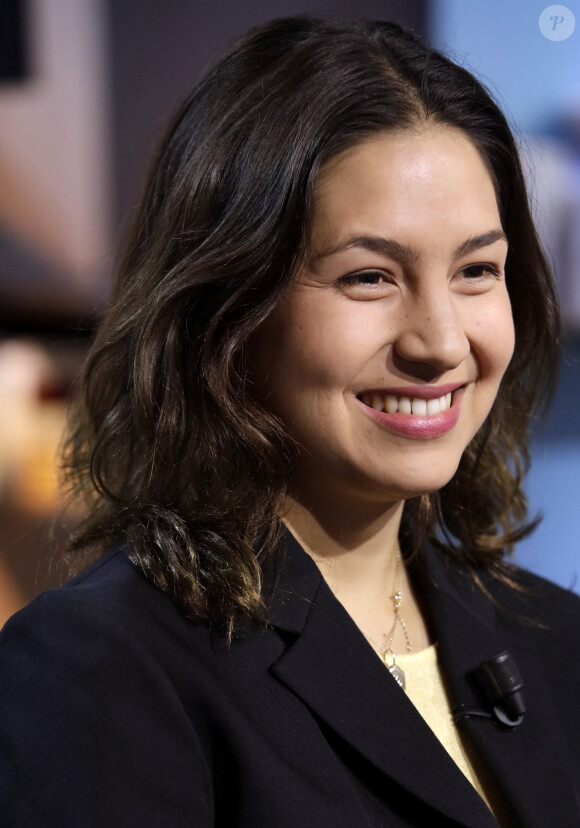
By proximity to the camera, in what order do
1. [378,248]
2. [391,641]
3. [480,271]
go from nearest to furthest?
[378,248], [480,271], [391,641]

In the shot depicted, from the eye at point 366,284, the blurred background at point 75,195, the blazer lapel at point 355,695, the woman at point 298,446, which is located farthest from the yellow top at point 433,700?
the blurred background at point 75,195

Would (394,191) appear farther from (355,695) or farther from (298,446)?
(355,695)

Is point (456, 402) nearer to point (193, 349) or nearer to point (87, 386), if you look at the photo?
point (193, 349)

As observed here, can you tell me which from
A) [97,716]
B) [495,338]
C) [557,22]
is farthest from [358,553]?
[557,22]

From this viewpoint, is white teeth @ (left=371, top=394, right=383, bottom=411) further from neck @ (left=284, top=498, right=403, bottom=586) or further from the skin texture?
neck @ (left=284, top=498, right=403, bottom=586)

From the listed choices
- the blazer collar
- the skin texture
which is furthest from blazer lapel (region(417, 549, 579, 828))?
the skin texture

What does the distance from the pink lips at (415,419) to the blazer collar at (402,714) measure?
213mm

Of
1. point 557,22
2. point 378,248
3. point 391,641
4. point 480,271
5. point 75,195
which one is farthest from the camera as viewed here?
point 75,195

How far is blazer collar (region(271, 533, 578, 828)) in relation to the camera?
127cm

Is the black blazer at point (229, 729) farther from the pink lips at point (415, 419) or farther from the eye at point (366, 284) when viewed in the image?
the eye at point (366, 284)

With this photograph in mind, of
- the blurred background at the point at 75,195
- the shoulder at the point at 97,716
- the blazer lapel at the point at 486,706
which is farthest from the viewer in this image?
the blurred background at the point at 75,195

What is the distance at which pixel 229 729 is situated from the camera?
1.19 metres

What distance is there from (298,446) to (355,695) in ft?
1.06

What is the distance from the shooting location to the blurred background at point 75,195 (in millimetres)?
2521
